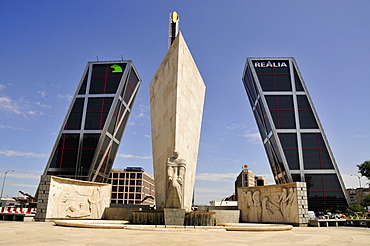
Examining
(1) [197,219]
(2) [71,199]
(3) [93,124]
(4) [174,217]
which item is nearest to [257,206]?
(1) [197,219]

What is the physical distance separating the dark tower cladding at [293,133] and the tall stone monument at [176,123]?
29.5m

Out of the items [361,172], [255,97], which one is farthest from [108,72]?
[361,172]

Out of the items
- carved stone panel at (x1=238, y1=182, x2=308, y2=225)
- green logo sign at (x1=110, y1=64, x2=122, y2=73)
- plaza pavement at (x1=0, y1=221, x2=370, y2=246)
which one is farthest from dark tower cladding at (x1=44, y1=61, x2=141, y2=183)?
plaza pavement at (x1=0, y1=221, x2=370, y2=246)

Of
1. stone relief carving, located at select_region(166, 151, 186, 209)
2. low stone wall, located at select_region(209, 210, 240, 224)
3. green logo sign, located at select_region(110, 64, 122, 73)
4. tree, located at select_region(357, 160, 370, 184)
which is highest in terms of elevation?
green logo sign, located at select_region(110, 64, 122, 73)

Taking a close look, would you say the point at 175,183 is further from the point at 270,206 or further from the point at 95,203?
the point at 95,203

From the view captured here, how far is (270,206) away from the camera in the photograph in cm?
1720

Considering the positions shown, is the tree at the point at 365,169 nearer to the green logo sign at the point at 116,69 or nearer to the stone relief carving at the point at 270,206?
the stone relief carving at the point at 270,206

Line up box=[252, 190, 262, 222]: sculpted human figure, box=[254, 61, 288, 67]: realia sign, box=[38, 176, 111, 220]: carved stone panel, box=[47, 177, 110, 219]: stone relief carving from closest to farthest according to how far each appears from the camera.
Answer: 1. box=[38, 176, 111, 220]: carved stone panel
2. box=[47, 177, 110, 219]: stone relief carving
3. box=[252, 190, 262, 222]: sculpted human figure
4. box=[254, 61, 288, 67]: realia sign

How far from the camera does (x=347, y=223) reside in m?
17.9

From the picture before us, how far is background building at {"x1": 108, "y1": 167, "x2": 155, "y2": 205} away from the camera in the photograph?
3445 inches

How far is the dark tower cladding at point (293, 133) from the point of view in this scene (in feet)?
146

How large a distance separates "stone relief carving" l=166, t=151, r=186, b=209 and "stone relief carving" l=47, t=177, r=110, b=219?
279 inches

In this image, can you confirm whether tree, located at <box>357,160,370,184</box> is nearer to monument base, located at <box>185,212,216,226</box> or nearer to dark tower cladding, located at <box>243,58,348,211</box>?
dark tower cladding, located at <box>243,58,348,211</box>

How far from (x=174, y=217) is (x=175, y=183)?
1.54 meters
